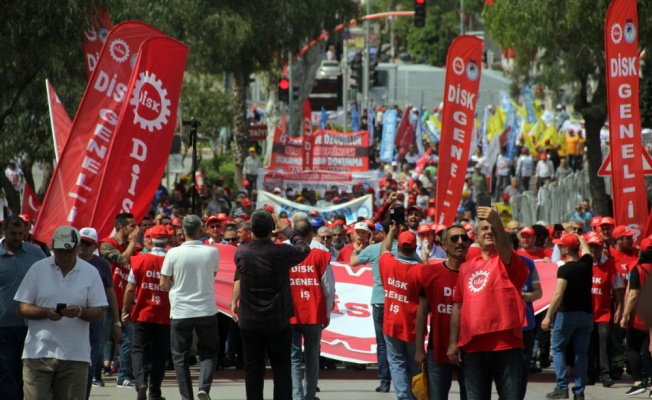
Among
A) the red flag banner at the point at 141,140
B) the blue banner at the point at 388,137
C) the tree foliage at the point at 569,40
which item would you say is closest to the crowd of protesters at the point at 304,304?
the red flag banner at the point at 141,140

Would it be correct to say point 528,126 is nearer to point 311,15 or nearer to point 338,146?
point 311,15

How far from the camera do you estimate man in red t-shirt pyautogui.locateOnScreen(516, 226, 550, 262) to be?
1371 centimetres

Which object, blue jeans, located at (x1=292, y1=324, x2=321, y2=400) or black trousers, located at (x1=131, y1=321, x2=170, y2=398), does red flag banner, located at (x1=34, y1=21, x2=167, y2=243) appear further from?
blue jeans, located at (x1=292, y1=324, x2=321, y2=400)

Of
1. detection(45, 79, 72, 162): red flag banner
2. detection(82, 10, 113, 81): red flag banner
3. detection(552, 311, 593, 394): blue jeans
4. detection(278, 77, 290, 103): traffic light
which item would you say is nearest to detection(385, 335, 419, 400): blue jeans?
detection(552, 311, 593, 394): blue jeans

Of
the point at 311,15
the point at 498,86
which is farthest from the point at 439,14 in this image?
the point at 311,15

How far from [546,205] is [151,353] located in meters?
14.7

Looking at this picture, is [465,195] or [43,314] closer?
[43,314]

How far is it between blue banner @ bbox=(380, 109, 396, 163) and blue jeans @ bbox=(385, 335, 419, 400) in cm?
2845

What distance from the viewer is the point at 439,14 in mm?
80625

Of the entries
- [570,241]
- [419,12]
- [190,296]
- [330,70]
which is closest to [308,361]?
[190,296]

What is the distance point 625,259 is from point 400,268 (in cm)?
394

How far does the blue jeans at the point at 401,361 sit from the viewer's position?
10.5 m

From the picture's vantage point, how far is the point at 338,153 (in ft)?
91.5

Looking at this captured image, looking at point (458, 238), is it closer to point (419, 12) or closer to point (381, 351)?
point (381, 351)
